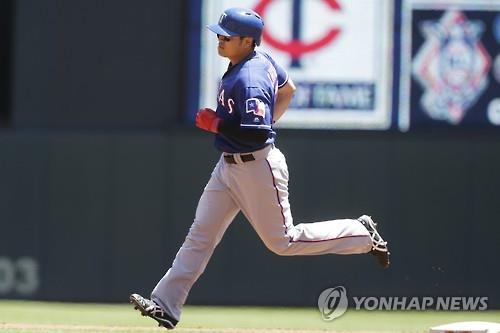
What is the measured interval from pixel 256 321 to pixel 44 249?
1943mm

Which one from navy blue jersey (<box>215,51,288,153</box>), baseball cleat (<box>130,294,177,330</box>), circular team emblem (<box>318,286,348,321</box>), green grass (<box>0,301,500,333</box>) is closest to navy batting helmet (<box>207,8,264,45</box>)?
navy blue jersey (<box>215,51,288,153</box>)

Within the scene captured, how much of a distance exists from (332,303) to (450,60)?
2.06 meters

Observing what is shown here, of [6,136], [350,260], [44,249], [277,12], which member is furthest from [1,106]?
[350,260]

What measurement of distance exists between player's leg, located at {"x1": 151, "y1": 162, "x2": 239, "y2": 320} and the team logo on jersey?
48cm

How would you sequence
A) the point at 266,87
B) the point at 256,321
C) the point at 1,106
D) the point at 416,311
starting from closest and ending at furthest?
the point at 266,87
the point at 256,321
the point at 416,311
the point at 1,106

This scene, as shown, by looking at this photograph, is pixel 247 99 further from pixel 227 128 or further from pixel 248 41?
pixel 248 41

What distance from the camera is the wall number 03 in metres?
9.58

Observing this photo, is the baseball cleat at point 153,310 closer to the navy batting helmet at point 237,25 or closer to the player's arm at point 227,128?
the player's arm at point 227,128

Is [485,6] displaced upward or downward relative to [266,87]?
upward

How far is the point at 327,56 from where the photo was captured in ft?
31.2

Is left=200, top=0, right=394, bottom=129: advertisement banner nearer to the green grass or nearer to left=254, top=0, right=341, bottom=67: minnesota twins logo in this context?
left=254, top=0, right=341, bottom=67: minnesota twins logo

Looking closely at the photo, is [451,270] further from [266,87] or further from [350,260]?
[266,87]

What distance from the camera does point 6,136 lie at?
9570 mm

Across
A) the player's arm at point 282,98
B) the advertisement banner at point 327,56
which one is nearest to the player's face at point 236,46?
the player's arm at point 282,98
